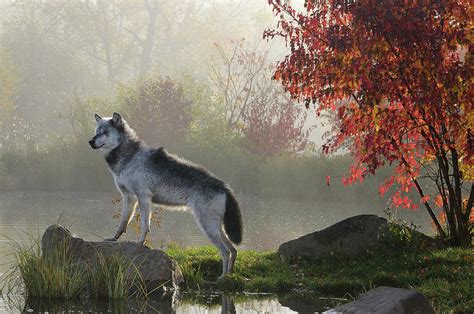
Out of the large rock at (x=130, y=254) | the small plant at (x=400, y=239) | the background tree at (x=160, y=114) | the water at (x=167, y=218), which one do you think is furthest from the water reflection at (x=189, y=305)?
the background tree at (x=160, y=114)

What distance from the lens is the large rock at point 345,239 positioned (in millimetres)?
11383

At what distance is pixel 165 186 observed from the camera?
1044 cm

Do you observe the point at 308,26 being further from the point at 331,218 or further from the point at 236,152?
the point at 236,152

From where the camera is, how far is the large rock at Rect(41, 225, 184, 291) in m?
9.88

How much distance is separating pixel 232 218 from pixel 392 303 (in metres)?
3.20

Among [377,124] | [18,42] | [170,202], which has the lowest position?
[170,202]

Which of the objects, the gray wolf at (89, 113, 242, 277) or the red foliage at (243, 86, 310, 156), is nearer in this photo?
the gray wolf at (89, 113, 242, 277)

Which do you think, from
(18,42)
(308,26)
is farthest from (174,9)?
(308,26)

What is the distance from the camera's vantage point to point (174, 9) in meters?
57.5

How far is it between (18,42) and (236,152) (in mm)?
27475

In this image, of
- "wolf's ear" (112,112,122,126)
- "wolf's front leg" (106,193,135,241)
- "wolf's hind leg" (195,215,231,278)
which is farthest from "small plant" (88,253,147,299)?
"wolf's ear" (112,112,122,126)

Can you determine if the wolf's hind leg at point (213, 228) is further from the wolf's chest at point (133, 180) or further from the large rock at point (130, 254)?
the wolf's chest at point (133, 180)

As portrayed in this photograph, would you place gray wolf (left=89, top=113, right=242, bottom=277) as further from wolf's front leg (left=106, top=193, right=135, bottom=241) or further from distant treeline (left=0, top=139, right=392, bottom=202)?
distant treeline (left=0, top=139, right=392, bottom=202)

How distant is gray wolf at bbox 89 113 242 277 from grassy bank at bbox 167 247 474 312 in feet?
1.60
